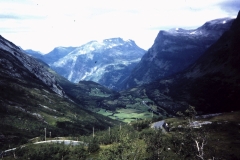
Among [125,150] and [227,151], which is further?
[227,151]

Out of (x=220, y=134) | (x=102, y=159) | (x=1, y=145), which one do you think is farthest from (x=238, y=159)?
(x=1, y=145)

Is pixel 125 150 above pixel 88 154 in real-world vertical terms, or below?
above

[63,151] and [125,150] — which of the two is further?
[63,151]

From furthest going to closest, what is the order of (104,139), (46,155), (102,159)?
1. (104,139)
2. (46,155)
3. (102,159)

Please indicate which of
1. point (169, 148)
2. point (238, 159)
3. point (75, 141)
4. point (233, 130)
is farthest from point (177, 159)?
point (233, 130)

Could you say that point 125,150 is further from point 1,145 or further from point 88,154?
point 1,145

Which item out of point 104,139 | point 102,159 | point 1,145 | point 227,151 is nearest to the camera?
point 102,159

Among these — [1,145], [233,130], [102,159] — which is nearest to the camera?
[102,159]

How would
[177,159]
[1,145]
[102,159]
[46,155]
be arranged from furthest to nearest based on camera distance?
[1,145] → [46,155] → [177,159] → [102,159]

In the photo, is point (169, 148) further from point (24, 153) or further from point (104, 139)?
point (24, 153)
